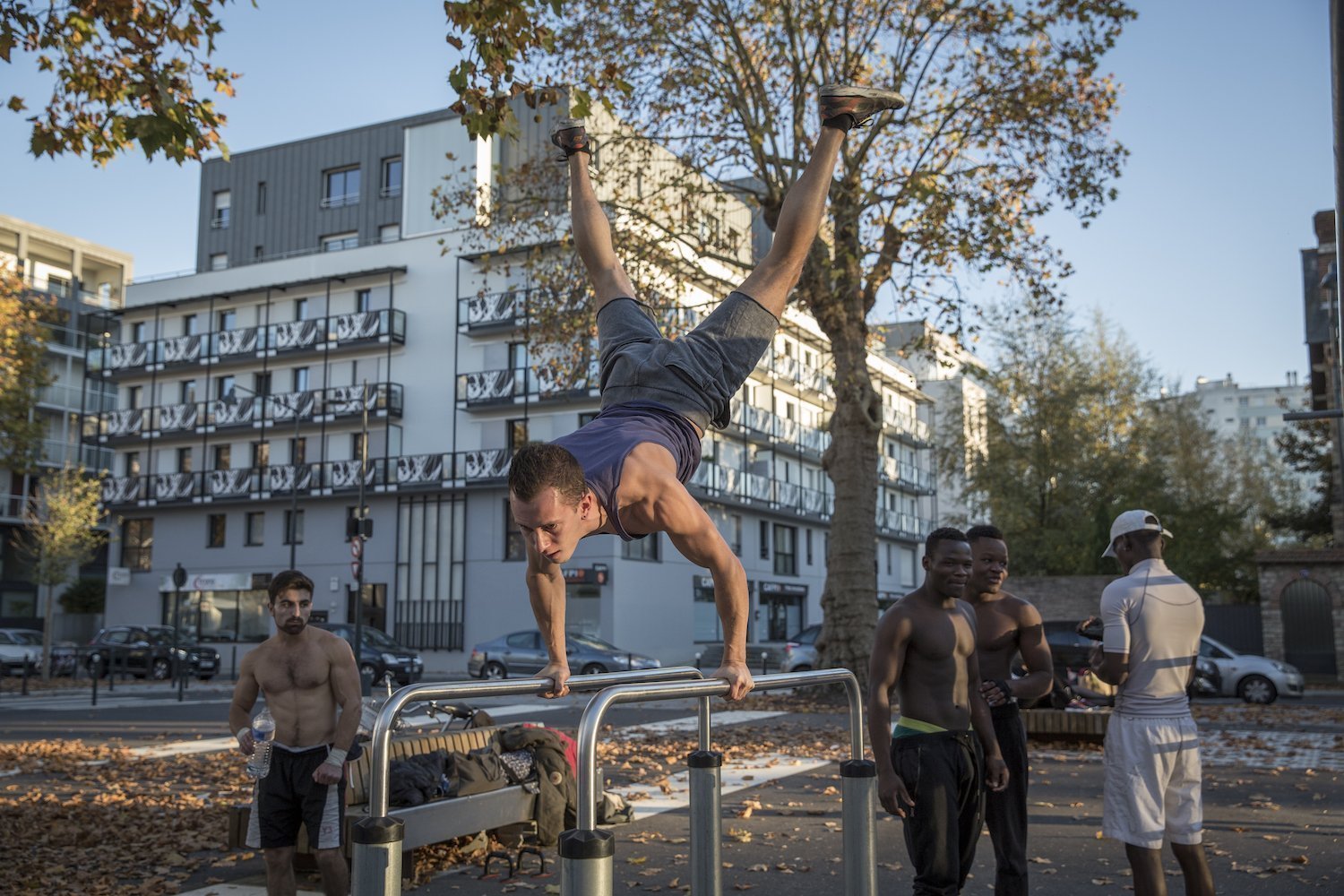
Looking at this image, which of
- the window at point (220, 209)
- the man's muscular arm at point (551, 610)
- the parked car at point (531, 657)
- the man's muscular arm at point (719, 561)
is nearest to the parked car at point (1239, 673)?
the parked car at point (531, 657)

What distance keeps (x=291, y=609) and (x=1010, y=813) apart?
13.5 feet

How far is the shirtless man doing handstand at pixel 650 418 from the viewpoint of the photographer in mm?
4051

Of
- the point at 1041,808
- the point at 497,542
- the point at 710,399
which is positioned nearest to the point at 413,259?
the point at 497,542

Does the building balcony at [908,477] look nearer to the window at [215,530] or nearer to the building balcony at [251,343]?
the building balcony at [251,343]

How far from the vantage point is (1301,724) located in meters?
Answer: 18.3

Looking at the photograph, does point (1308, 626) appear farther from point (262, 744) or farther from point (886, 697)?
point (262, 744)

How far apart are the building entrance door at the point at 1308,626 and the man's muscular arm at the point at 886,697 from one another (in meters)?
29.2

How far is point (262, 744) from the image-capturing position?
20.7 ft

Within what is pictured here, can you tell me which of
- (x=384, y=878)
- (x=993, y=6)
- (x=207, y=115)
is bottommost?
(x=384, y=878)

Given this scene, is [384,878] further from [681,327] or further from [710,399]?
[681,327]

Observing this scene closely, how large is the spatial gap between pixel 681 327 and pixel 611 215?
10.6ft

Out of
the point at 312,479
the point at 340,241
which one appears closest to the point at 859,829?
the point at 312,479

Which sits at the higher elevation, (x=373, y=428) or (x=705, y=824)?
(x=373, y=428)

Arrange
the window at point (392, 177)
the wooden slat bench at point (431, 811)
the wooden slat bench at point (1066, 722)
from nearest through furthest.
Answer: the wooden slat bench at point (431, 811), the wooden slat bench at point (1066, 722), the window at point (392, 177)
